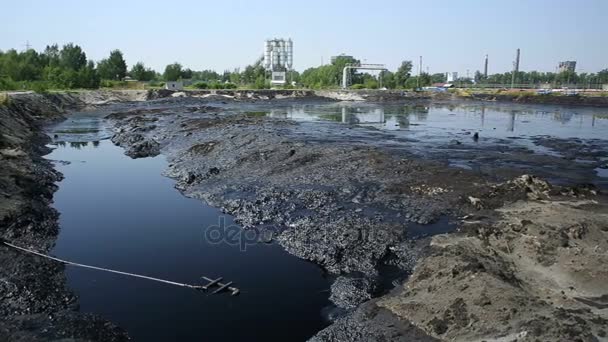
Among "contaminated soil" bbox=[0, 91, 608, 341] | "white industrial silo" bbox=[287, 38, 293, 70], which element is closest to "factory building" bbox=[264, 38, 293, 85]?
"white industrial silo" bbox=[287, 38, 293, 70]

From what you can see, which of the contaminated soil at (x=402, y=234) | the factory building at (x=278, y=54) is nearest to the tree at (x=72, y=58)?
the factory building at (x=278, y=54)

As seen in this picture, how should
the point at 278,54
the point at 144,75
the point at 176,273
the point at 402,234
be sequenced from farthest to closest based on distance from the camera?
the point at 278,54
the point at 144,75
the point at 402,234
the point at 176,273

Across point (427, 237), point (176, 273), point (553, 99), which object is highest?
point (553, 99)

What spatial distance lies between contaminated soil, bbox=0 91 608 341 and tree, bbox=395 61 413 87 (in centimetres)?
11021

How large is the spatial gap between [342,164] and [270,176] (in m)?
3.48

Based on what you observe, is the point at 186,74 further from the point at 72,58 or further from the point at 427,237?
the point at 427,237

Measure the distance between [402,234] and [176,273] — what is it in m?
6.31

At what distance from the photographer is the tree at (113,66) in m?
105

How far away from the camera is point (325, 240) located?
12672 millimetres

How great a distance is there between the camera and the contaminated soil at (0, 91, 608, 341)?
791 centimetres

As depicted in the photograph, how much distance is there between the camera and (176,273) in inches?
440

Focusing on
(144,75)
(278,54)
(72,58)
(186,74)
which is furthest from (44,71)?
(278,54)

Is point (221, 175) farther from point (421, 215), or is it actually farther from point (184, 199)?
point (421, 215)

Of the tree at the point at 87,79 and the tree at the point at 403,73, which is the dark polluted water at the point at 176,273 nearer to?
the tree at the point at 87,79
